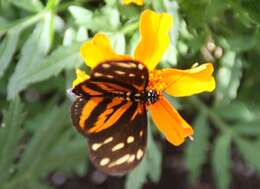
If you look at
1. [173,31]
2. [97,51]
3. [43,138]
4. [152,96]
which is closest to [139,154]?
[152,96]

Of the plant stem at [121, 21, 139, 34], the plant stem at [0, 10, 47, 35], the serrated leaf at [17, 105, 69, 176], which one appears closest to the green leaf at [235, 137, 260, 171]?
the serrated leaf at [17, 105, 69, 176]

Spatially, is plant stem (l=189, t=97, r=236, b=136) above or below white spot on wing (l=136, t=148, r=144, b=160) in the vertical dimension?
below

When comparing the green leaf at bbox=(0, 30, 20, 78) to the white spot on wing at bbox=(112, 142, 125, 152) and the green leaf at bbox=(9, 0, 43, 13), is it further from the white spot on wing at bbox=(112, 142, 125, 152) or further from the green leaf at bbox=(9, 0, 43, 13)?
the white spot on wing at bbox=(112, 142, 125, 152)

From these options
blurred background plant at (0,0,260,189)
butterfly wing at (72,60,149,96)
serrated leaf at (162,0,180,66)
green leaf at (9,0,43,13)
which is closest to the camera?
butterfly wing at (72,60,149,96)

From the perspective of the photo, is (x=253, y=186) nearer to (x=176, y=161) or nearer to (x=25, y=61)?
(x=176, y=161)

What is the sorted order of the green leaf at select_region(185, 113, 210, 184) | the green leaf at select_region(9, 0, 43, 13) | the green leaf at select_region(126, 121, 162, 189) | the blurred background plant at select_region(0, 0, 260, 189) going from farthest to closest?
the green leaf at select_region(185, 113, 210, 184)
the green leaf at select_region(126, 121, 162, 189)
the green leaf at select_region(9, 0, 43, 13)
the blurred background plant at select_region(0, 0, 260, 189)

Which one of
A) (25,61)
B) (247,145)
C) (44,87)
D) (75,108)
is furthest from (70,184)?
(75,108)
